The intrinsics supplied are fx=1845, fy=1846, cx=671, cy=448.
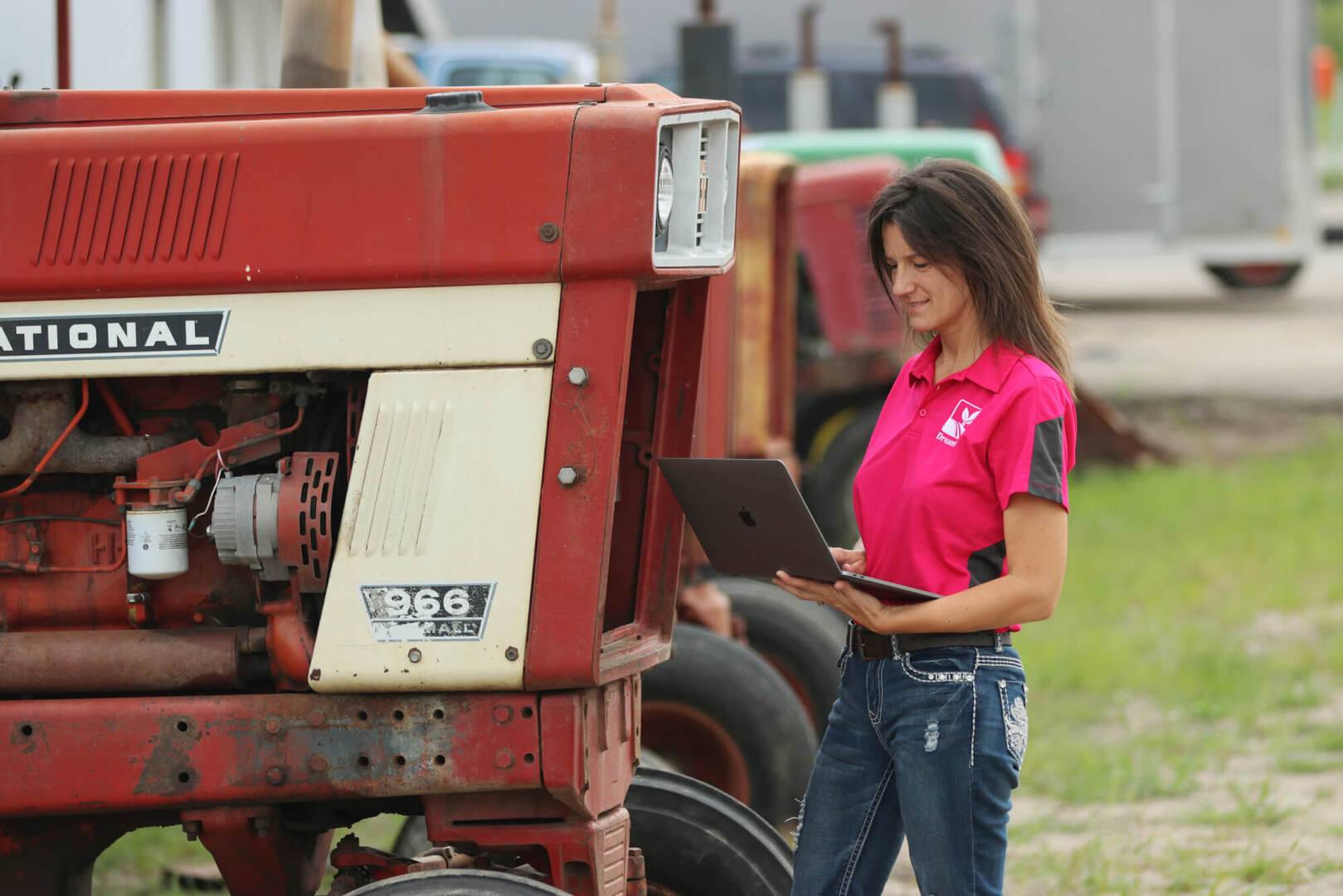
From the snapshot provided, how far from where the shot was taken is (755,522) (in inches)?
121

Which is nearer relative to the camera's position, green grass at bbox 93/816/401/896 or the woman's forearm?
the woman's forearm

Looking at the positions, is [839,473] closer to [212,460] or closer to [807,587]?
[807,587]

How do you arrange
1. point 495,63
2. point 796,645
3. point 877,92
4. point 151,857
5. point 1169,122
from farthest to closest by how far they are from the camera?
point 877,92 → point 1169,122 → point 495,63 → point 796,645 → point 151,857

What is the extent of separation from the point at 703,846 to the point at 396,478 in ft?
3.52

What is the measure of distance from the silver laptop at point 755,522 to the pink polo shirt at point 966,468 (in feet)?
0.27

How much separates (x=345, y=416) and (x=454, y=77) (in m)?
8.67

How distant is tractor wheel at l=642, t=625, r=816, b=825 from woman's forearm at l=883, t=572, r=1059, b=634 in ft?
6.32

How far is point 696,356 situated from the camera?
3438 mm

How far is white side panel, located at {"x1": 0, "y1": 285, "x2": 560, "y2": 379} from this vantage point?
3049 millimetres

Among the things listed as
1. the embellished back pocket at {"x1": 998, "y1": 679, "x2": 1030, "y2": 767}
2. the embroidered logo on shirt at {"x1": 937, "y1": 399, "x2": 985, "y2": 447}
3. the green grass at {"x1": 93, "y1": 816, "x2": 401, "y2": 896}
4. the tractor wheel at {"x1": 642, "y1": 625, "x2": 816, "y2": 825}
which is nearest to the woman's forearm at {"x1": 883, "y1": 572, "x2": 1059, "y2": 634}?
the embellished back pocket at {"x1": 998, "y1": 679, "x2": 1030, "y2": 767}

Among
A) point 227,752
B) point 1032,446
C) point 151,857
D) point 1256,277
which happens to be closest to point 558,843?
point 227,752

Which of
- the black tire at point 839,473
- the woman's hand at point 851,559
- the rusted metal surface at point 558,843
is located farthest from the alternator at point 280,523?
the black tire at point 839,473

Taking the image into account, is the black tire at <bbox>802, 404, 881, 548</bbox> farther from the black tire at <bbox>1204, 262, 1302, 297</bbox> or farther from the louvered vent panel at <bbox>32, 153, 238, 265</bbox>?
the black tire at <bbox>1204, 262, 1302, 297</bbox>

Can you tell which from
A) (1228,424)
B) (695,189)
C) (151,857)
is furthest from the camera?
(1228,424)
